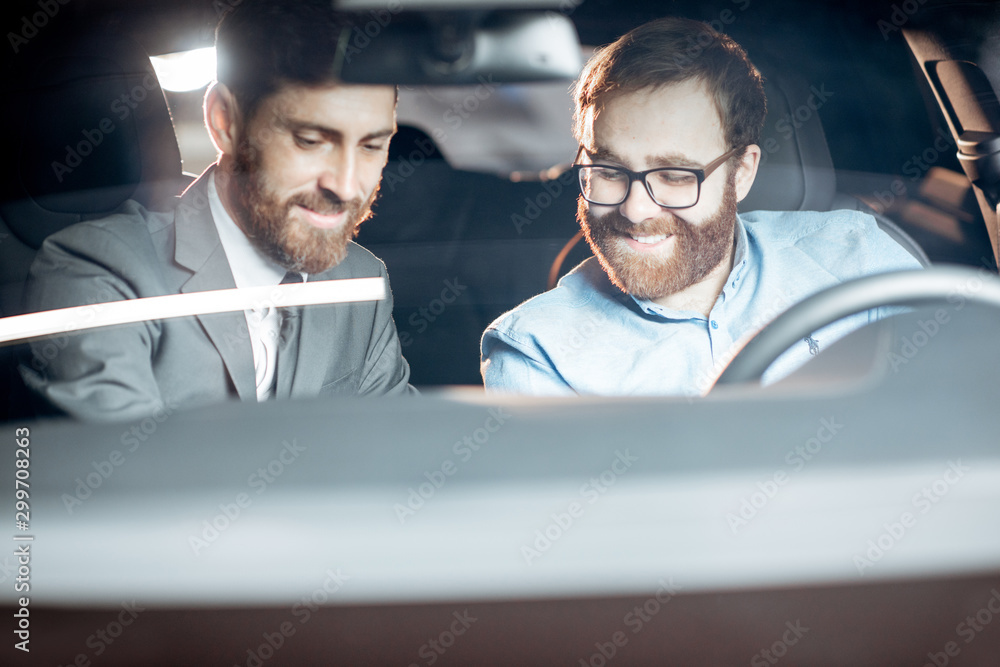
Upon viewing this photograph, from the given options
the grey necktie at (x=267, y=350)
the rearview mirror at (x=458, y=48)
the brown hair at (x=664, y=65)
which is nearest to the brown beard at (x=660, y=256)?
the brown hair at (x=664, y=65)

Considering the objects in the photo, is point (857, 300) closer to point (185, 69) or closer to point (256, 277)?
point (256, 277)

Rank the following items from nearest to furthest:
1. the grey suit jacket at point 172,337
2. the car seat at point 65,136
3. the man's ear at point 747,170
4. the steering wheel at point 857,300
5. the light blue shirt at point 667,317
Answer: the steering wheel at point 857,300, the grey suit jacket at point 172,337, the car seat at point 65,136, the light blue shirt at point 667,317, the man's ear at point 747,170

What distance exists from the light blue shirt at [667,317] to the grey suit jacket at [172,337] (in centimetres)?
21

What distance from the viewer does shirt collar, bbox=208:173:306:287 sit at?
1.27 m

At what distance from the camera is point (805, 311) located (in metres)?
0.98

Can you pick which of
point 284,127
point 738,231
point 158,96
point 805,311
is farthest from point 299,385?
point 738,231

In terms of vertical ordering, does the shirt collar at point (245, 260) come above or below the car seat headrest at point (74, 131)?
below

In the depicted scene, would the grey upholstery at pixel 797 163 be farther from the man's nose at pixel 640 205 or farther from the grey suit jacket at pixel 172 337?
the grey suit jacket at pixel 172 337

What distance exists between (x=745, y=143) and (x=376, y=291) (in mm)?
700

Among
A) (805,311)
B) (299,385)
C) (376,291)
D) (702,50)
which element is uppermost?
(702,50)

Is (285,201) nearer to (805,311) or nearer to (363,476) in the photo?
(363,476)

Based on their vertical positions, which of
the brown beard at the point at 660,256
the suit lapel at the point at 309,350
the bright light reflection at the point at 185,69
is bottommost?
the suit lapel at the point at 309,350

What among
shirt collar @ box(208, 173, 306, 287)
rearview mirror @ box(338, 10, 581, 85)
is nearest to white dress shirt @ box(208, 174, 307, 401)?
shirt collar @ box(208, 173, 306, 287)

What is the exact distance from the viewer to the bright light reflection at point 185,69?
1.27 metres
